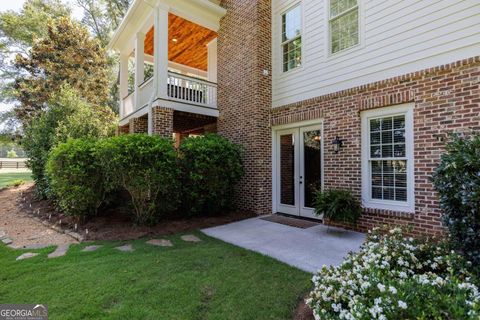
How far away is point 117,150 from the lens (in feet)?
17.9

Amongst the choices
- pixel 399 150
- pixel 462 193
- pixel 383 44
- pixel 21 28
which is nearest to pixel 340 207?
pixel 399 150

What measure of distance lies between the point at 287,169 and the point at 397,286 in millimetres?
5240

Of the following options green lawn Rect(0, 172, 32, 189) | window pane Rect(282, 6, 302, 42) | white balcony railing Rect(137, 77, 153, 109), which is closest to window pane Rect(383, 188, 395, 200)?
window pane Rect(282, 6, 302, 42)

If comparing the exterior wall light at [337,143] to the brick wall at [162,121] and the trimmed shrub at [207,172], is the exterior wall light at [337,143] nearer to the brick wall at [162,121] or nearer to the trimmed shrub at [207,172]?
the trimmed shrub at [207,172]

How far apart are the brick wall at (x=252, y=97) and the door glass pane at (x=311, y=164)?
3.54 ft

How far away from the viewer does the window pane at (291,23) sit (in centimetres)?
696

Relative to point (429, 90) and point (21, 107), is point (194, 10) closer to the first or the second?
point (429, 90)

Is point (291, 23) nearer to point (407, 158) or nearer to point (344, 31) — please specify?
point (344, 31)

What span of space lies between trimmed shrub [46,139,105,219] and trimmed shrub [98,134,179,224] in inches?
15.5

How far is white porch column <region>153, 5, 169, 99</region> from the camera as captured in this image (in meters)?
7.54

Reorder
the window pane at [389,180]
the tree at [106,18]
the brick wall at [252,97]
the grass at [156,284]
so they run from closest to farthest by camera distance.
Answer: the grass at [156,284] → the window pane at [389,180] → the brick wall at [252,97] → the tree at [106,18]

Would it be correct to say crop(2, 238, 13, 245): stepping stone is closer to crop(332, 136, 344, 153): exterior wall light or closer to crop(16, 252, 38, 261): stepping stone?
crop(16, 252, 38, 261): stepping stone

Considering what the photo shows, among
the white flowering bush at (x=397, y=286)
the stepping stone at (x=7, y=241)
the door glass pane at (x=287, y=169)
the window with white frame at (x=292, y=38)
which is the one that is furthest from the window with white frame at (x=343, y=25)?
the stepping stone at (x=7, y=241)

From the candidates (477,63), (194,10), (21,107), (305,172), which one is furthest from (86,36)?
(477,63)
